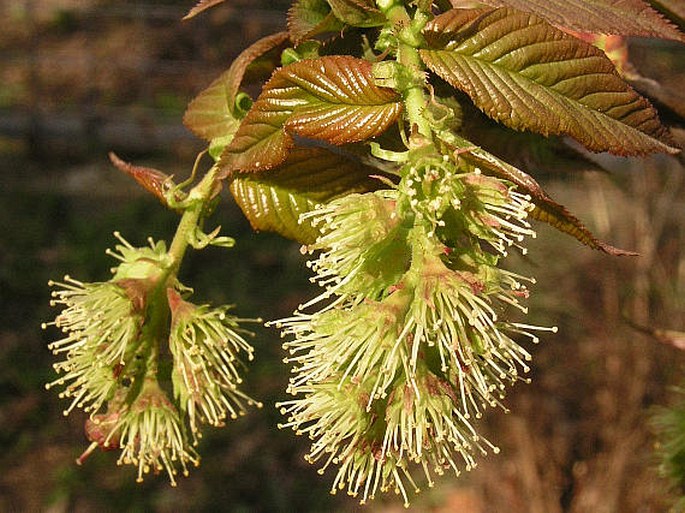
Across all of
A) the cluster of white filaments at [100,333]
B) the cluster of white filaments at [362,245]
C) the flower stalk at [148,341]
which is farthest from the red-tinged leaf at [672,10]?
Answer: the cluster of white filaments at [100,333]

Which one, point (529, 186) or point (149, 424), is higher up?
point (529, 186)

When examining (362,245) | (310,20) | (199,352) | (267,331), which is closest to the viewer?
(362,245)

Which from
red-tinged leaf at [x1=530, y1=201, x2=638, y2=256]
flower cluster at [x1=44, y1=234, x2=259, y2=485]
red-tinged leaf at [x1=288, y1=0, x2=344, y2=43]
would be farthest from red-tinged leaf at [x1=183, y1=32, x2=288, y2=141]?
red-tinged leaf at [x1=530, y1=201, x2=638, y2=256]

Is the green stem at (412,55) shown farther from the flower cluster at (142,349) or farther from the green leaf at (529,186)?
the flower cluster at (142,349)

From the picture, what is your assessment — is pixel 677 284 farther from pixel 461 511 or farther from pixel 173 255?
pixel 173 255

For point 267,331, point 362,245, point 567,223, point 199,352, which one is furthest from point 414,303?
point 267,331

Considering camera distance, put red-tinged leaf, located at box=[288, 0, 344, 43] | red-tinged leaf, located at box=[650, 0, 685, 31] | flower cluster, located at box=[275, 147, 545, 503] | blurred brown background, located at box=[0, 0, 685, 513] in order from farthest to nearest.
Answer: blurred brown background, located at box=[0, 0, 685, 513], red-tinged leaf, located at box=[650, 0, 685, 31], red-tinged leaf, located at box=[288, 0, 344, 43], flower cluster, located at box=[275, 147, 545, 503]

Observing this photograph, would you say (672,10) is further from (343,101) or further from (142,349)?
(142,349)

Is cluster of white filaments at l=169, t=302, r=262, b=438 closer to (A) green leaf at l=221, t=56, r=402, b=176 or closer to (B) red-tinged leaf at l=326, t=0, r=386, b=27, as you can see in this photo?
(A) green leaf at l=221, t=56, r=402, b=176
